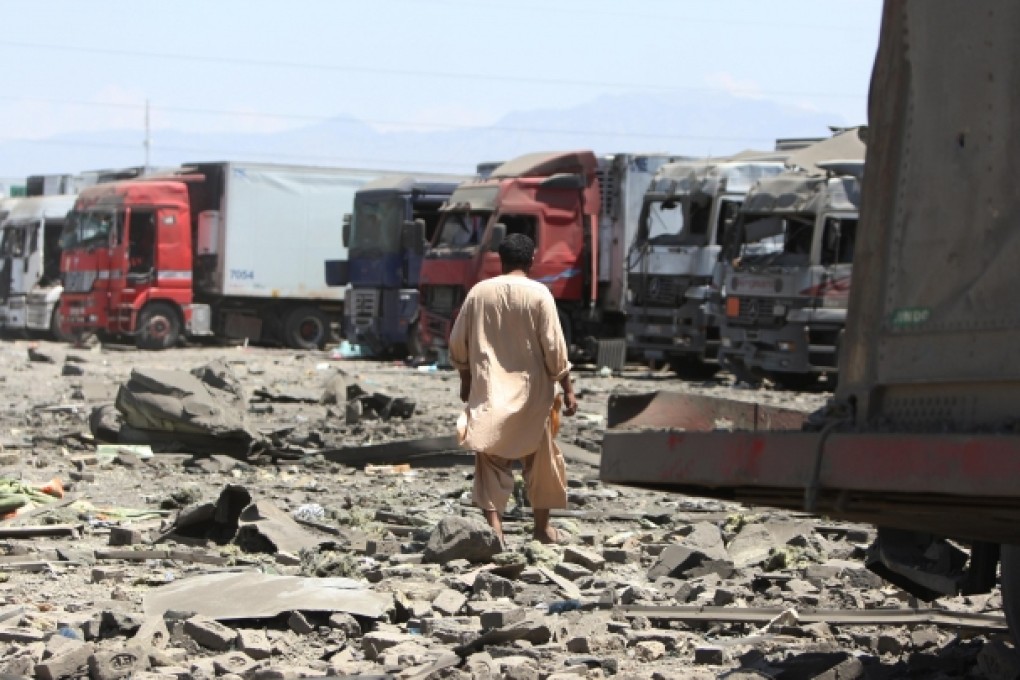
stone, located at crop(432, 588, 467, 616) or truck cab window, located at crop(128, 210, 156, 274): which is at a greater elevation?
truck cab window, located at crop(128, 210, 156, 274)

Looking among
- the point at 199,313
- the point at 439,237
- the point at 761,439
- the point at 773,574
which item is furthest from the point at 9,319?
the point at 761,439

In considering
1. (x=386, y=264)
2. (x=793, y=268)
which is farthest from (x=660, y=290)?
(x=386, y=264)

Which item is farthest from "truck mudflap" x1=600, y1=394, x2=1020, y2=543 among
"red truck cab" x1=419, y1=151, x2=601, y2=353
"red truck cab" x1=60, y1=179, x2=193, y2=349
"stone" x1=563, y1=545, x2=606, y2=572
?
"red truck cab" x1=60, y1=179, x2=193, y2=349

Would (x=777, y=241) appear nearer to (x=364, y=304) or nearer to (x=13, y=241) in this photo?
(x=364, y=304)

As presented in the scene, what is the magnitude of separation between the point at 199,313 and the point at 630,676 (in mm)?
28859

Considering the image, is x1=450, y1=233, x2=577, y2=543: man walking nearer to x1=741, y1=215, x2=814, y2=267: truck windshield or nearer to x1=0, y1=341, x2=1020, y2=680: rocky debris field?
x1=0, y1=341, x2=1020, y2=680: rocky debris field

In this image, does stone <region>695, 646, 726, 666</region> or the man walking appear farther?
the man walking

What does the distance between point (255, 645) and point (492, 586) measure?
159 centimetres

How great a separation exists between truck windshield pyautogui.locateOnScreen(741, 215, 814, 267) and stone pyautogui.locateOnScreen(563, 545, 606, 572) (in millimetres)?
14664

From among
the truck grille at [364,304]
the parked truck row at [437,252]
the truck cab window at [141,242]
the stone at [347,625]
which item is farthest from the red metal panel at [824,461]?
the truck cab window at [141,242]

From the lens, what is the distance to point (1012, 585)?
6.16 metres

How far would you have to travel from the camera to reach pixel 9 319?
38.0 metres

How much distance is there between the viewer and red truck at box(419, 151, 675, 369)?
1079 inches

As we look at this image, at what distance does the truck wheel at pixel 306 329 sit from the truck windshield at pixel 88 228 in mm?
3987
